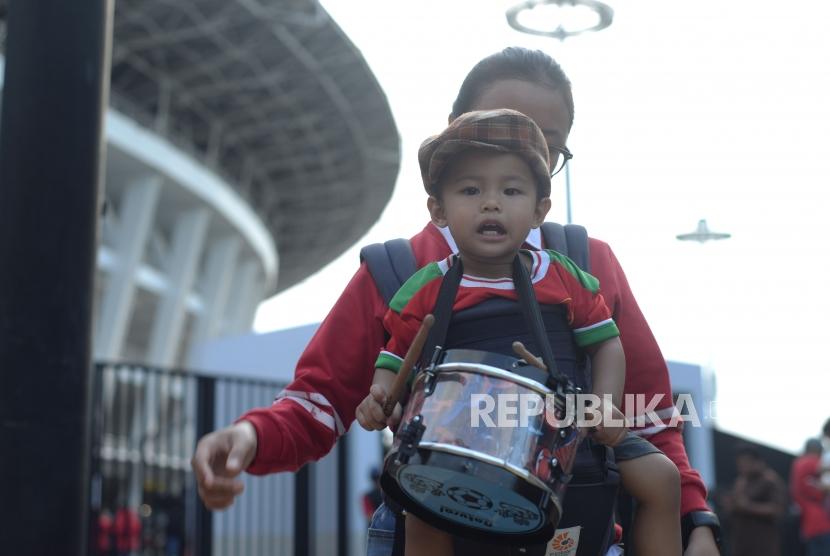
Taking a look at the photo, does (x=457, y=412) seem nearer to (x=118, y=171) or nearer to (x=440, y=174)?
(x=440, y=174)

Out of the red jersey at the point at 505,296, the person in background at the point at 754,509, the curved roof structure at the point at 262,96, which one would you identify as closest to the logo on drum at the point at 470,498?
the red jersey at the point at 505,296

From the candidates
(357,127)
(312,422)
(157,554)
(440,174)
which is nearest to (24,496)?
(312,422)

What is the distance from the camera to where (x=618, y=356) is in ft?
7.21

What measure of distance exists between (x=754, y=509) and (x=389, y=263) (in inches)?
374

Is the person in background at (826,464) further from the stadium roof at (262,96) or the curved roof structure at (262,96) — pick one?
the curved roof structure at (262,96)

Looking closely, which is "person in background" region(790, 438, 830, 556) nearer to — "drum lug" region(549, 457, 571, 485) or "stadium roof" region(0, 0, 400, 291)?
"drum lug" region(549, 457, 571, 485)

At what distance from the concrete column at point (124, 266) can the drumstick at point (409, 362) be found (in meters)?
36.7

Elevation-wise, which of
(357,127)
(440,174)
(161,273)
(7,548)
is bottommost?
(7,548)

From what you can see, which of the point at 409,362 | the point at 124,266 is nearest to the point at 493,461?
the point at 409,362

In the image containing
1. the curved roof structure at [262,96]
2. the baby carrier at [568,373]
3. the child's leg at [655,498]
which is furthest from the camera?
the curved roof structure at [262,96]

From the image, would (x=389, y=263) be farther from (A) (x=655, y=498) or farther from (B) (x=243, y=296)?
(B) (x=243, y=296)

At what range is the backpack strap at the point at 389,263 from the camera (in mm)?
2383

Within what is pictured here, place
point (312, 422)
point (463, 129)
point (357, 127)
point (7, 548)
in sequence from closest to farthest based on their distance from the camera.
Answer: point (463, 129) → point (312, 422) → point (7, 548) → point (357, 127)

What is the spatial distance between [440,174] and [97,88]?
7.11 feet
